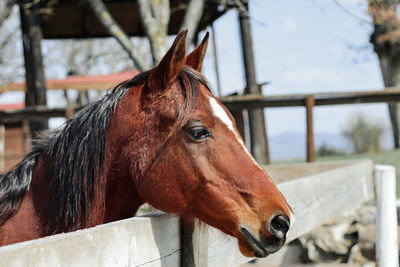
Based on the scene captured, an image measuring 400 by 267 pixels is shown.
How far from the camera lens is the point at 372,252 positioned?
14.0ft

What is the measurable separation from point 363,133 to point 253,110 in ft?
37.9

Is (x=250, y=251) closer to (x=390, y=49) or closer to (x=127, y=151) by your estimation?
(x=127, y=151)

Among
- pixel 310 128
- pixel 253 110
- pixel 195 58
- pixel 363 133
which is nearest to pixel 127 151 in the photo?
pixel 195 58

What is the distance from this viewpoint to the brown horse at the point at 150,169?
183 centimetres

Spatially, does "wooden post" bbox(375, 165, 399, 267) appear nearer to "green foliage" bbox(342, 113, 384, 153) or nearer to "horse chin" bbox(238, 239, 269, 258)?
"horse chin" bbox(238, 239, 269, 258)

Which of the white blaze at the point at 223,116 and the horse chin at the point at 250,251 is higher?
the white blaze at the point at 223,116

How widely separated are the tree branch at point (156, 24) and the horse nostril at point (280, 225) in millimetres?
4252

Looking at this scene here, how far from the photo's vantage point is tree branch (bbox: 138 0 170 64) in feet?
18.9

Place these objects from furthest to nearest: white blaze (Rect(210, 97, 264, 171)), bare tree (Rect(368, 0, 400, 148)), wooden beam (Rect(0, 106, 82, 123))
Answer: bare tree (Rect(368, 0, 400, 148)) → wooden beam (Rect(0, 106, 82, 123)) → white blaze (Rect(210, 97, 264, 171))

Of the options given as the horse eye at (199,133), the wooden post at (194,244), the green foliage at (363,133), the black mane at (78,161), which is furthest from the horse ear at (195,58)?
the green foliage at (363,133)

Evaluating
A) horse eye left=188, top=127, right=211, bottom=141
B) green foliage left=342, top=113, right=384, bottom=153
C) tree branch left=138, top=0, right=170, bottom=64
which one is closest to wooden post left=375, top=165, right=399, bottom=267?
horse eye left=188, top=127, right=211, bottom=141

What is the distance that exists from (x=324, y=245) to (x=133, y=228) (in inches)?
132

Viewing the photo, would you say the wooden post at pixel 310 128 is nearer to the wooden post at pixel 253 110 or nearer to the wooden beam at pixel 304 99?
the wooden beam at pixel 304 99

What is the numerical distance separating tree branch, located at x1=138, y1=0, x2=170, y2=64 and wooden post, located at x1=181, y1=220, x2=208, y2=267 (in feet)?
13.1
